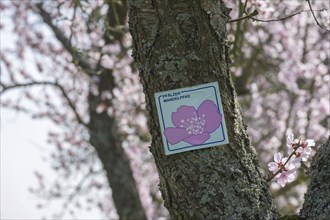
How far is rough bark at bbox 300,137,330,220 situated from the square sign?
0.31 metres

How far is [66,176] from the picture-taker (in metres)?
9.22

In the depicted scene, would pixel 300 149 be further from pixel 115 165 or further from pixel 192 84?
pixel 115 165

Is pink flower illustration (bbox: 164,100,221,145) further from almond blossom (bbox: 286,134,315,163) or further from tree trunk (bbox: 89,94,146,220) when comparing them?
tree trunk (bbox: 89,94,146,220)

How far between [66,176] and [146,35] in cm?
723

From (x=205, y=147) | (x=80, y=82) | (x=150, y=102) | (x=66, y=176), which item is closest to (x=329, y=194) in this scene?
(x=205, y=147)

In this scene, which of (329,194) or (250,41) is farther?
(250,41)

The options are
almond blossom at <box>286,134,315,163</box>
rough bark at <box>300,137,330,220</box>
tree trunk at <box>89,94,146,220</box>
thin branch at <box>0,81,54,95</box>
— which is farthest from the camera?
tree trunk at <box>89,94,146,220</box>

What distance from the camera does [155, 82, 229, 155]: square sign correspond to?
7.09 feet

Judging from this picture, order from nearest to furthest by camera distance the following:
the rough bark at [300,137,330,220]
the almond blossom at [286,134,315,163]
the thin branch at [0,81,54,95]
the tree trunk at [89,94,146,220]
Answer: the rough bark at [300,137,330,220] → the almond blossom at [286,134,315,163] → the thin branch at [0,81,54,95] → the tree trunk at [89,94,146,220]

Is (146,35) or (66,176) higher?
(146,35)

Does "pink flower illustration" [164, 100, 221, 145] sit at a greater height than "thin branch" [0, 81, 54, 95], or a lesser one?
lesser

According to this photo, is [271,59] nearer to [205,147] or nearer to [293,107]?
[293,107]

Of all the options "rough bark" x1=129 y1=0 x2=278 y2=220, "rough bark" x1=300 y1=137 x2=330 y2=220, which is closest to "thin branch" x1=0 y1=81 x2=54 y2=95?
"rough bark" x1=129 y1=0 x2=278 y2=220

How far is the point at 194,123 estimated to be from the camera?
220 centimetres
